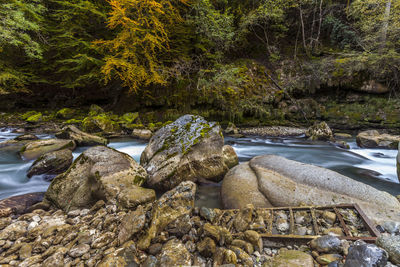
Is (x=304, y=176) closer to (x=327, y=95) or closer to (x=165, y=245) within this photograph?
(x=165, y=245)

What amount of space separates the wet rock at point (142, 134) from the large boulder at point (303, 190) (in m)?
5.90

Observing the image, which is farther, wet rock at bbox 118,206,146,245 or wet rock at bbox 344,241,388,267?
wet rock at bbox 118,206,146,245

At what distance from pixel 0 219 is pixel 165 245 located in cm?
273

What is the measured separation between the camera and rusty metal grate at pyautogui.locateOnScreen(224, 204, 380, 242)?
65.1 inches

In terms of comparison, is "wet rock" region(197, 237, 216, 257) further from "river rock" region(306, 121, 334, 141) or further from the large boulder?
"river rock" region(306, 121, 334, 141)

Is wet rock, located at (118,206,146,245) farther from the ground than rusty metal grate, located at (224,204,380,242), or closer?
closer

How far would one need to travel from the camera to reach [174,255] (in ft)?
5.27

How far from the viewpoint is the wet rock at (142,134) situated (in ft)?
27.0

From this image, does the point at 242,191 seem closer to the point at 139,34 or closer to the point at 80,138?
the point at 80,138

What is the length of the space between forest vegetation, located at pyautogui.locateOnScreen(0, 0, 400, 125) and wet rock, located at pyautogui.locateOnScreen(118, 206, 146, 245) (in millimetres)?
8676

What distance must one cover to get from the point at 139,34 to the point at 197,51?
374cm

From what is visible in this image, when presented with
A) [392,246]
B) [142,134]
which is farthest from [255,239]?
[142,134]

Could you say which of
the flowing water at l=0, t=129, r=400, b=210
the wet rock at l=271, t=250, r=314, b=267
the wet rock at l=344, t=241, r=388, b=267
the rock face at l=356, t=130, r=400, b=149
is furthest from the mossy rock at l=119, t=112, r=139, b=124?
the rock face at l=356, t=130, r=400, b=149

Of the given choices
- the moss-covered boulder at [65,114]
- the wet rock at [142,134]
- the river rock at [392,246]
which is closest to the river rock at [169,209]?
the river rock at [392,246]
